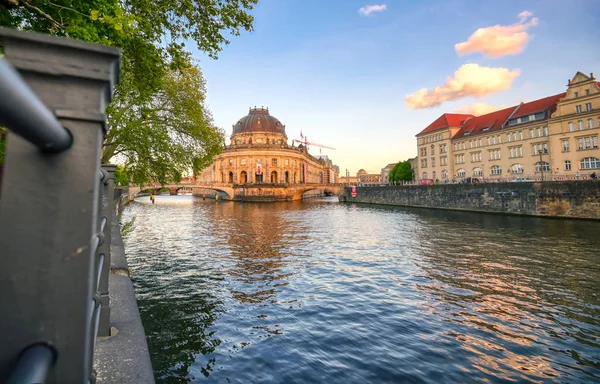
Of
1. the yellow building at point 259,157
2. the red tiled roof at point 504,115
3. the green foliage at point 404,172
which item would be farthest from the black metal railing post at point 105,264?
the green foliage at point 404,172

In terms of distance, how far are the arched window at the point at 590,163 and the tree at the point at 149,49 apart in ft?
141

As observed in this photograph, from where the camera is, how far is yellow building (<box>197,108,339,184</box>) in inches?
3246

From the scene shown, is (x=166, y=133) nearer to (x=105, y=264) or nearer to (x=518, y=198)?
(x=105, y=264)

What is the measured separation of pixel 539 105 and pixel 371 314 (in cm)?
5440

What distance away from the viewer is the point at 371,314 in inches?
282

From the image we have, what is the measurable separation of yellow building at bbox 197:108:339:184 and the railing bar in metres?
76.2

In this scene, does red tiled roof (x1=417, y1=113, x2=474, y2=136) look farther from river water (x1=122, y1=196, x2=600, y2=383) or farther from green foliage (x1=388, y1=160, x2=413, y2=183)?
river water (x1=122, y1=196, x2=600, y2=383)

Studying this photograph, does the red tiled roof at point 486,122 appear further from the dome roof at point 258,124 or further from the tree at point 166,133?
the tree at point 166,133

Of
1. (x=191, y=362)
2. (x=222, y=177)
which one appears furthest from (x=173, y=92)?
(x=222, y=177)

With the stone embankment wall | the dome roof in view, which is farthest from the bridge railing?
the dome roof

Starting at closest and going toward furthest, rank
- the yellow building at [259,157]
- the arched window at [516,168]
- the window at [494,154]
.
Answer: the arched window at [516,168] < the window at [494,154] < the yellow building at [259,157]

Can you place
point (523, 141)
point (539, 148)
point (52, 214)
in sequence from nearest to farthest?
point (52, 214) → point (539, 148) → point (523, 141)

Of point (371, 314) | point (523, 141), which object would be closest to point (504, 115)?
point (523, 141)

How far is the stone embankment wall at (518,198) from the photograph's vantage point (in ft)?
83.1
